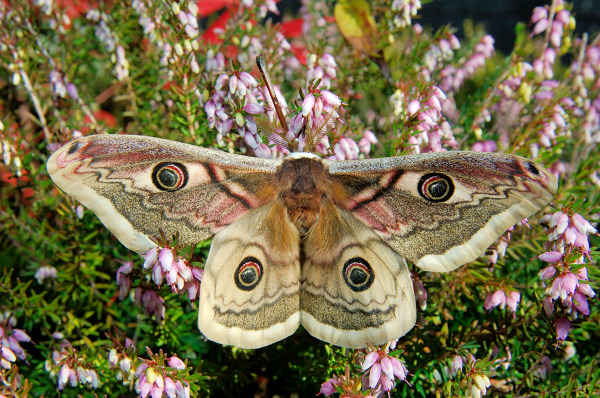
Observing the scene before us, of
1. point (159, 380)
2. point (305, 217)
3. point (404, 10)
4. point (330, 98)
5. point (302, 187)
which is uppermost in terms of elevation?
point (330, 98)

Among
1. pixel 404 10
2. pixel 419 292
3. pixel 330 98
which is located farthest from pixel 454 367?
pixel 404 10

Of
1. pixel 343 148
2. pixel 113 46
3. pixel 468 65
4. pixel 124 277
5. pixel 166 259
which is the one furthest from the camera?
pixel 468 65

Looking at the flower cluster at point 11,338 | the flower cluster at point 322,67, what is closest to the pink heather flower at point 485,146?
the flower cluster at point 322,67

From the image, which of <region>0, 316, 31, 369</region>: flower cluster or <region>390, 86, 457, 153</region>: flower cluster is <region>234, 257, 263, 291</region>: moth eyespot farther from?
<region>0, 316, 31, 369</region>: flower cluster

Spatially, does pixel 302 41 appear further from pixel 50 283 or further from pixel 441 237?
pixel 441 237

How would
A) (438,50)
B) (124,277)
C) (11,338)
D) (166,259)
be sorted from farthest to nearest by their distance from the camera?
(438,50)
(11,338)
(124,277)
(166,259)

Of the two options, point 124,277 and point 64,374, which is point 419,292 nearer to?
point 124,277
